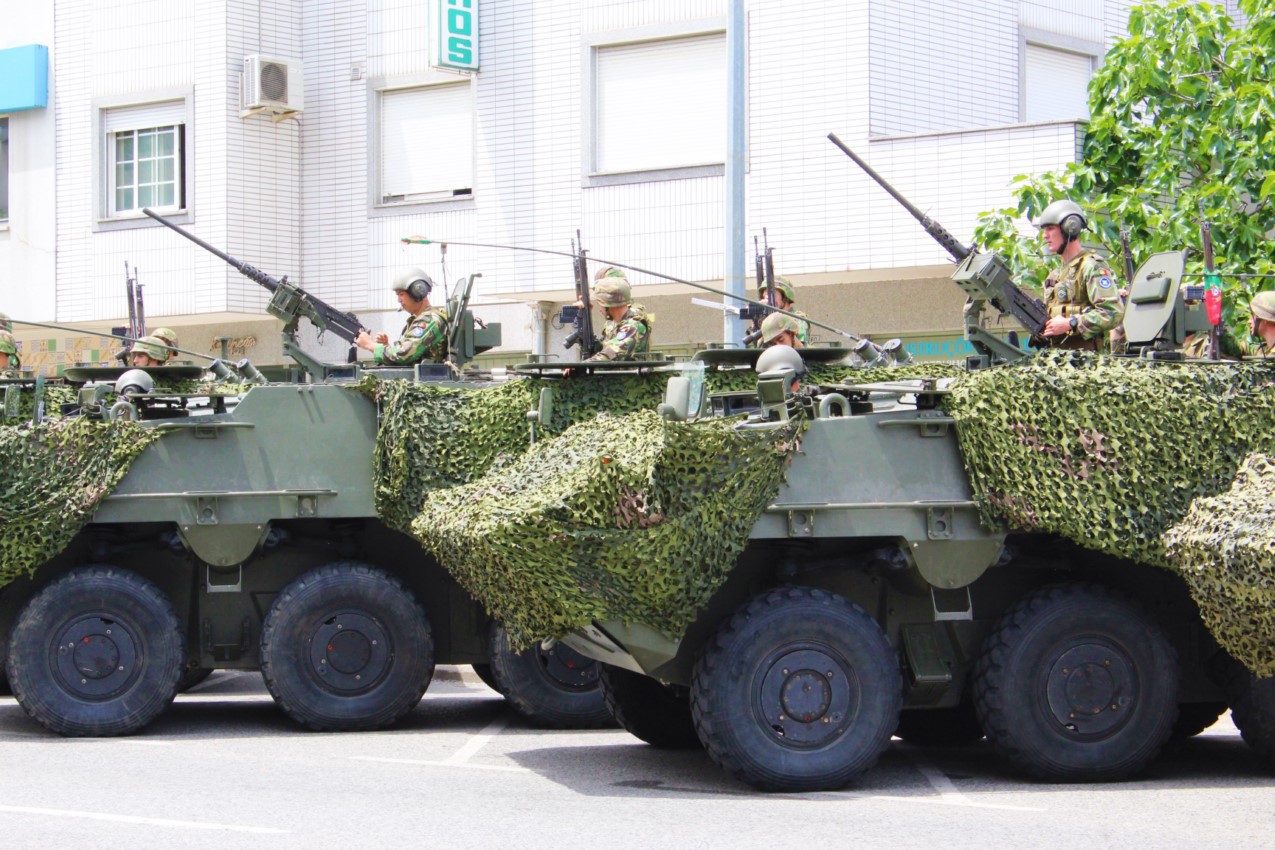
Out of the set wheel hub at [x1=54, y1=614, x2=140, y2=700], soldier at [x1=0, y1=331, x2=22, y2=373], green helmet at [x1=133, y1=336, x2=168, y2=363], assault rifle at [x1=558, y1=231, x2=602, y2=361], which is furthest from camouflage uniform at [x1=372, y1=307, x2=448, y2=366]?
soldier at [x1=0, y1=331, x2=22, y2=373]

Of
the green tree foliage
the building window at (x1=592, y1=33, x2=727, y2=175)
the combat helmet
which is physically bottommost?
the combat helmet

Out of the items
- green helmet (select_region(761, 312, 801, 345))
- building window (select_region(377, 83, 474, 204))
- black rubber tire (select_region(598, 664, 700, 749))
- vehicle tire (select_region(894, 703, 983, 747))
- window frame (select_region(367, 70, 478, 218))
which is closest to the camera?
black rubber tire (select_region(598, 664, 700, 749))

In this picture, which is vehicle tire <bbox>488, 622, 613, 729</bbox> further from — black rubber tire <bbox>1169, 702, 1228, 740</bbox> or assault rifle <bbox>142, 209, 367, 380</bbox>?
assault rifle <bbox>142, 209, 367, 380</bbox>

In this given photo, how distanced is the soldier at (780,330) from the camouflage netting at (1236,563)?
11.9 ft

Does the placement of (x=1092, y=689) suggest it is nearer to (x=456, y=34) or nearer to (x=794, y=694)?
(x=794, y=694)

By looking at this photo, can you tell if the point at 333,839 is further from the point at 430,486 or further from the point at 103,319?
the point at 103,319

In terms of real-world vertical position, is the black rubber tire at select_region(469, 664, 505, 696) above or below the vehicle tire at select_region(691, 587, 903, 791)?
below

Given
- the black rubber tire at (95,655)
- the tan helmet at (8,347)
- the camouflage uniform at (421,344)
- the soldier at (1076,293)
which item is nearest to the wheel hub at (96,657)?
the black rubber tire at (95,655)

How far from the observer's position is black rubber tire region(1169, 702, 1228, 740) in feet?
33.0

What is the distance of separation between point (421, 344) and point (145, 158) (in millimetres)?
10301

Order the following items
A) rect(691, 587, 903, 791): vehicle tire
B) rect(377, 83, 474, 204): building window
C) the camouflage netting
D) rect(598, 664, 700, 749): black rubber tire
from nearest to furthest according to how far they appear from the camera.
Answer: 1. the camouflage netting
2. rect(691, 587, 903, 791): vehicle tire
3. rect(598, 664, 700, 749): black rubber tire
4. rect(377, 83, 474, 204): building window

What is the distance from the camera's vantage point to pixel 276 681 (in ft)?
36.9

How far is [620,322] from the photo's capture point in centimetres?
1260

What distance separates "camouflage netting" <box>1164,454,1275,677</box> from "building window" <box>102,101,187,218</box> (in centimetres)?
1519
